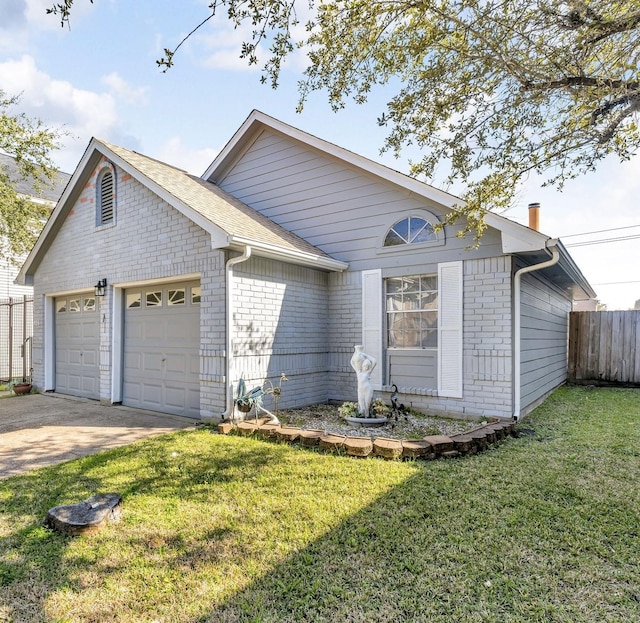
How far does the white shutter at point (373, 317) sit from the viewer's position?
7.71m

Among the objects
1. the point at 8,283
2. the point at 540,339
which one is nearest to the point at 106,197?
the point at 8,283

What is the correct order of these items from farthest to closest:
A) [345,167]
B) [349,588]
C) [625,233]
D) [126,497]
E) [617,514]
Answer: [625,233], [345,167], [126,497], [617,514], [349,588]

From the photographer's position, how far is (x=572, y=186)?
5602 mm

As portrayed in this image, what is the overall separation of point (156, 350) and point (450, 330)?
5.42m

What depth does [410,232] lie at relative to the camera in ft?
24.5

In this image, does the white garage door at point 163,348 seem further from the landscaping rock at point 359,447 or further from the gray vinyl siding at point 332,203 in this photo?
the landscaping rock at point 359,447

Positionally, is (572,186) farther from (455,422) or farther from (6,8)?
(6,8)

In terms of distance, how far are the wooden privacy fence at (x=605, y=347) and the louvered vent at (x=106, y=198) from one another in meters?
12.9

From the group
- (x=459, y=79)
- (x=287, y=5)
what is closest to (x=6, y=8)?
(x=287, y=5)

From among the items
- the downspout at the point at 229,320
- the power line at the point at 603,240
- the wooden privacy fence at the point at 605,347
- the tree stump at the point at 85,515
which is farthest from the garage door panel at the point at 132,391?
the power line at the point at 603,240

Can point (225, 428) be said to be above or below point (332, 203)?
below

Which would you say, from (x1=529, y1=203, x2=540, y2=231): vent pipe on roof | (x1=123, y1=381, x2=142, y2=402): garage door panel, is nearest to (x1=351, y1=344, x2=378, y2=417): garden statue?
(x1=123, y1=381, x2=142, y2=402): garage door panel

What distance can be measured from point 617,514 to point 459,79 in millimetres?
4790

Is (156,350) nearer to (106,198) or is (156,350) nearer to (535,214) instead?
(106,198)
